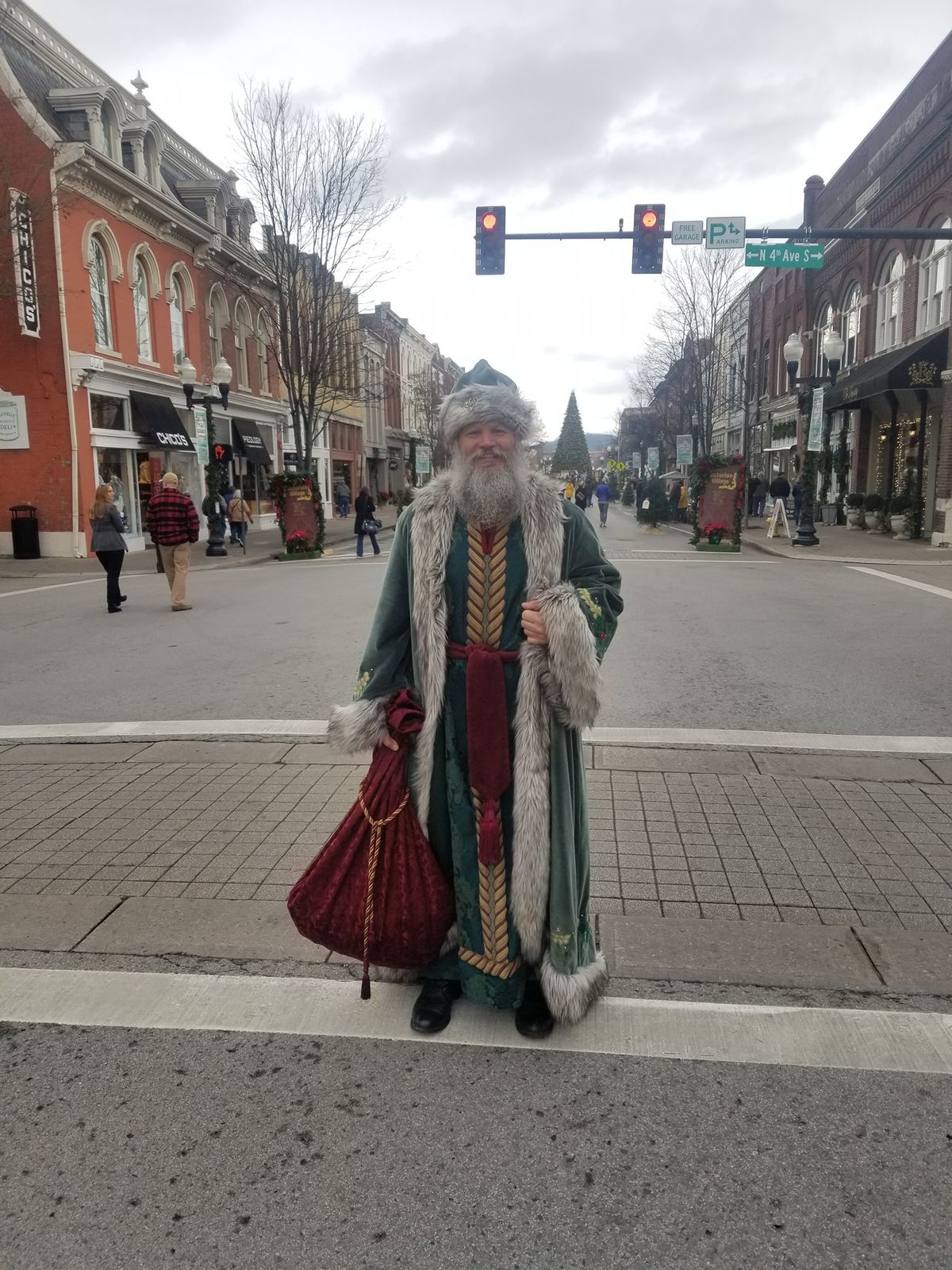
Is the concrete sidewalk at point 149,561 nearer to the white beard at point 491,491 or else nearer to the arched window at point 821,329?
the arched window at point 821,329

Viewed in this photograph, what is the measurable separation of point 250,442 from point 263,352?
4.06 m

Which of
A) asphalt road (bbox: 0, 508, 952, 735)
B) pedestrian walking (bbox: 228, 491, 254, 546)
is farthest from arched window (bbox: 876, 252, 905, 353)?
pedestrian walking (bbox: 228, 491, 254, 546)

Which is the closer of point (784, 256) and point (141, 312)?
point (784, 256)

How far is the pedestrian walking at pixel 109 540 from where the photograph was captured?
11555 mm

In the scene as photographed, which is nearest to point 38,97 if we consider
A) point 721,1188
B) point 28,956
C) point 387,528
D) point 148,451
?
point 148,451

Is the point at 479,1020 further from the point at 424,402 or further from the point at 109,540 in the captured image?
the point at 424,402

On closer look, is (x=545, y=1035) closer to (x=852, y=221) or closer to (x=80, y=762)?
(x=80, y=762)

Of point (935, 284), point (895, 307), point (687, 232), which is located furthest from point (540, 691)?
point (895, 307)

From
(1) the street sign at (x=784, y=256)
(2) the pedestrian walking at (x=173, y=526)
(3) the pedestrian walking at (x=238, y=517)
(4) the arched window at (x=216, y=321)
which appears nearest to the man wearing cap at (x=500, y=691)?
(2) the pedestrian walking at (x=173, y=526)

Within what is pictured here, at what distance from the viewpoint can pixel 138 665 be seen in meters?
8.41

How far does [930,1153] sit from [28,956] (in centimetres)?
298

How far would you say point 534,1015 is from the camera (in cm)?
281

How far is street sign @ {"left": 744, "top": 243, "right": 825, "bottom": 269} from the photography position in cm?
1547

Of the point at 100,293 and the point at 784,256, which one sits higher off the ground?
the point at 100,293
